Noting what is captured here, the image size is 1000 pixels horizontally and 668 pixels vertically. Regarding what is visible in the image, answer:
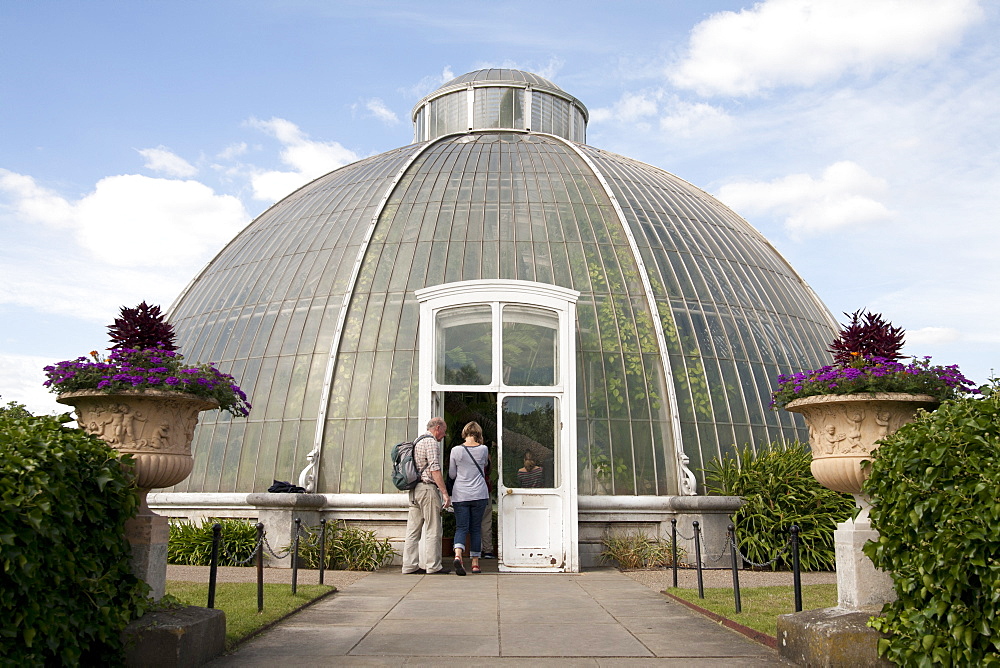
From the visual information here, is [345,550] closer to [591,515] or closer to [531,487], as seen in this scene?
[531,487]

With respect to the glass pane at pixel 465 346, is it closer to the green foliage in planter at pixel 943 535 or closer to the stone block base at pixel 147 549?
the stone block base at pixel 147 549

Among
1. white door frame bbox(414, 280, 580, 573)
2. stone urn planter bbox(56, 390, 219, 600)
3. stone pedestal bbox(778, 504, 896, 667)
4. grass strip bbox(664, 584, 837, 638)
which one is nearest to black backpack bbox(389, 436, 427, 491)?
white door frame bbox(414, 280, 580, 573)

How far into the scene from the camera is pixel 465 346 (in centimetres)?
1431

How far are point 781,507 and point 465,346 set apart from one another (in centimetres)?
588

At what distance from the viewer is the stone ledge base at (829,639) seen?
635 centimetres

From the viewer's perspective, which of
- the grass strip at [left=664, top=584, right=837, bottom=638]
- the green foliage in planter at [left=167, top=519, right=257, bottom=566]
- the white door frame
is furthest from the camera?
the green foliage in planter at [left=167, top=519, right=257, bottom=566]

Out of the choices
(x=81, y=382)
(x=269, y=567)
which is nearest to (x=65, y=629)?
(x=81, y=382)

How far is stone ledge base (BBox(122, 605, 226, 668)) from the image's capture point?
6.25 meters

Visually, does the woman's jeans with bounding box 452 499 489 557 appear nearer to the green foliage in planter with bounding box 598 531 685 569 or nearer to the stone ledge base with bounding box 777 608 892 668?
the green foliage in planter with bounding box 598 531 685 569

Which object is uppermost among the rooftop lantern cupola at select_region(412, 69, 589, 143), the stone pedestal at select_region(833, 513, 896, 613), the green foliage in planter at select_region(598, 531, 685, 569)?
the rooftop lantern cupola at select_region(412, 69, 589, 143)

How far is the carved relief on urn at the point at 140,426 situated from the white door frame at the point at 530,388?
659cm

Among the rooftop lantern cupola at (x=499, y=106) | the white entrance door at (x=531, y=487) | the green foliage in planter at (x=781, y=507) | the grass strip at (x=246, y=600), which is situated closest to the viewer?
the grass strip at (x=246, y=600)

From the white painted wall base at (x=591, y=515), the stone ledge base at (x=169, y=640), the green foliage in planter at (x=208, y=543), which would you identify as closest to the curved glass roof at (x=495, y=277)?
the white painted wall base at (x=591, y=515)

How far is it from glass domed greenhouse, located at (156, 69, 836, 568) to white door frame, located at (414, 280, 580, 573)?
0.03 m
